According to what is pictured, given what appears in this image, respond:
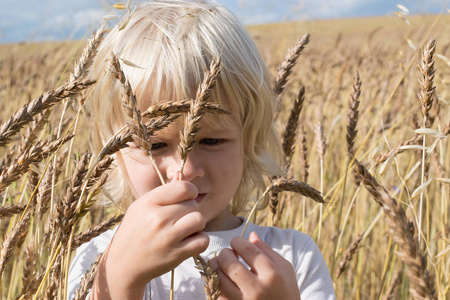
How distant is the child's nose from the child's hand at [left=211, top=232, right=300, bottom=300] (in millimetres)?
220

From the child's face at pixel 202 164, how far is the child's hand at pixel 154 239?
0.25 m

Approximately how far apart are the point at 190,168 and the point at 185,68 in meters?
0.23

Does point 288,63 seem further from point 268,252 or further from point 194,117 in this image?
point 194,117

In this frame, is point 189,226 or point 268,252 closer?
point 189,226

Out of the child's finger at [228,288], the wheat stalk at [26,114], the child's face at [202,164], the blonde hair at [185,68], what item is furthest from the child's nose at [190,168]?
the wheat stalk at [26,114]

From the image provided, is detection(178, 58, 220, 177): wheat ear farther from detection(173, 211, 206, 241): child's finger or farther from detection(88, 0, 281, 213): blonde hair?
detection(88, 0, 281, 213): blonde hair

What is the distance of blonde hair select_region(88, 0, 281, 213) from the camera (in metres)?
1.02

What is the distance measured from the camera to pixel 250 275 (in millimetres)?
734

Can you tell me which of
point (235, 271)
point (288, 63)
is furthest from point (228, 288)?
point (288, 63)

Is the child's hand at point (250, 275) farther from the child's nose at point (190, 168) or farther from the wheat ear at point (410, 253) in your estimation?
the wheat ear at point (410, 253)

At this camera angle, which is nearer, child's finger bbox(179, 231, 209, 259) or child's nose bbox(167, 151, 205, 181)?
child's finger bbox(179, 231, 209, 259)

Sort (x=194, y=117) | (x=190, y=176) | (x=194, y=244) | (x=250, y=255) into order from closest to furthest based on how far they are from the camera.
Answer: (x=194, y=117), (x=194, y=244), (x=250, y=255), (x=190, y=176)

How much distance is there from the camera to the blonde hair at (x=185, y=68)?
1021mm

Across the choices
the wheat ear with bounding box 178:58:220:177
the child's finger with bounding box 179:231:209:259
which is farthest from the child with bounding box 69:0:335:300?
the wheat ear with bounding box 178:58:220:177
